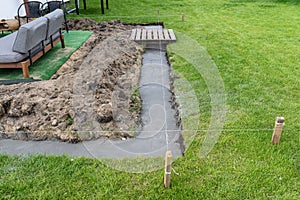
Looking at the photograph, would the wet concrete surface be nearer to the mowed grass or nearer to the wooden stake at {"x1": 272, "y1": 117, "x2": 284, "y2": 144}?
the mowed grass

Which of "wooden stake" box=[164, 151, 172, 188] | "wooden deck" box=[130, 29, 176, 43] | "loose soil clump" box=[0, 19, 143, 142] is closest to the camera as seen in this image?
"wooden stake" box=[164, 151, 172, 188]

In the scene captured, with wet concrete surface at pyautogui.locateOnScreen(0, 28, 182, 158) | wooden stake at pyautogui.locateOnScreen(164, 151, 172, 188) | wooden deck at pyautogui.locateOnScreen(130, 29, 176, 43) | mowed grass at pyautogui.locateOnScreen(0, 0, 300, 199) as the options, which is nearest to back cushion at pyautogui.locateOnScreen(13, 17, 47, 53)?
wet concrete surface at pyautogui.locateOnScreen(0, 28, 182, 158)

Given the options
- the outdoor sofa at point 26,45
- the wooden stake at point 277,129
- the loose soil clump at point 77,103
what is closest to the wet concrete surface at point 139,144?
the loose soil clump at point 77,103

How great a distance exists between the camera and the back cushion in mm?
3812

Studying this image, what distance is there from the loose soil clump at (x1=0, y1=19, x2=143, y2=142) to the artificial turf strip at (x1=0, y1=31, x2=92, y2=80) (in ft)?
0.56

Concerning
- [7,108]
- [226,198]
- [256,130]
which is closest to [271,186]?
[226,198]

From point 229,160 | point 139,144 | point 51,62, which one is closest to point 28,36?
point 51,62

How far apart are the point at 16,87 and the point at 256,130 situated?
305 centimetres

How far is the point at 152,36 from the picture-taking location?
19.6 ft

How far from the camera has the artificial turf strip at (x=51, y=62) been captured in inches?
162

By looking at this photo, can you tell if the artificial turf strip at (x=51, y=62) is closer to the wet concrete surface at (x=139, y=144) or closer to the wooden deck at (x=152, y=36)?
the wooden deck at (x=152, y=36)

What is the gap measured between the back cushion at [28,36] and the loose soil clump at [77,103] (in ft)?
1.82

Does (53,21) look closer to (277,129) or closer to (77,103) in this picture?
(77,103)

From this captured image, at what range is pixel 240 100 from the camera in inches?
136
